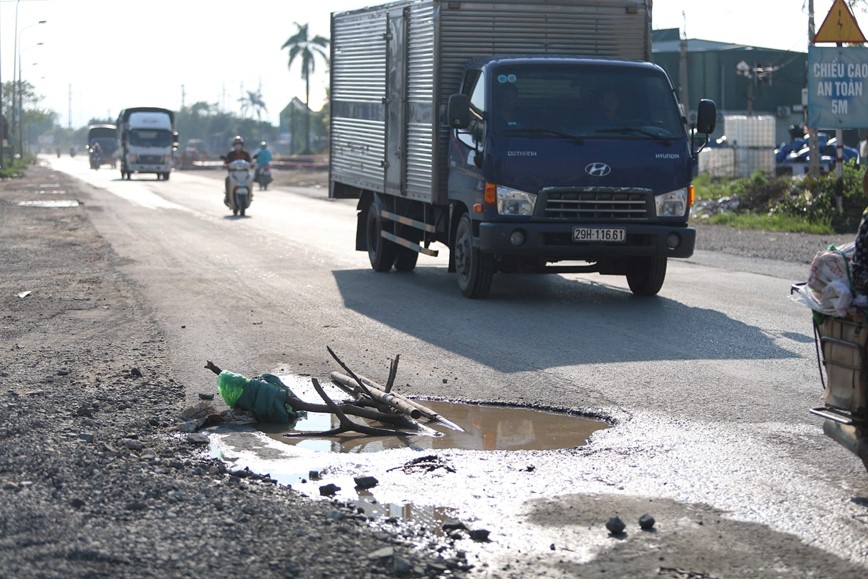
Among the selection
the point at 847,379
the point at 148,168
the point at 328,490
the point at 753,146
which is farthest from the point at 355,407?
the point at 148,168

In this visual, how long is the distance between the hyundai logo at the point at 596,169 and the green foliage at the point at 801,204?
1031 centimetres

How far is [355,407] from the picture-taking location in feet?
22.8

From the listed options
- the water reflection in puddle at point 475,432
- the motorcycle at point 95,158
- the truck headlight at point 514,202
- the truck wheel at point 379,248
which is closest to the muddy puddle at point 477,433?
the water reflection in puddle at point 475,432

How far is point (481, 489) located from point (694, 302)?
23.8 ft

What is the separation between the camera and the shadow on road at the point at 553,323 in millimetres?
9344

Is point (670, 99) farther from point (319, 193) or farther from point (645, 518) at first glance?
point (319, 193)

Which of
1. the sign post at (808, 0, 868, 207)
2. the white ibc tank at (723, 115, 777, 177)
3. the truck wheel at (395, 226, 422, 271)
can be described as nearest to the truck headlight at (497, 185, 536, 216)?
the truck wheel at (395, 226, 422, 271)

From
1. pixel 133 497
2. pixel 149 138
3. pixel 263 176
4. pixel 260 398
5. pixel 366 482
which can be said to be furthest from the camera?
pixel 149 138

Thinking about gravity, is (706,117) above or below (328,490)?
above

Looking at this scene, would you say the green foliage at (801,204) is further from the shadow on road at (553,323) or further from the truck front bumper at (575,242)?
the truck front bumper at (575,242)

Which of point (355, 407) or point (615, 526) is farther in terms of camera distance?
point (355, 407)

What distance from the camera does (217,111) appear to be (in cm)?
17338

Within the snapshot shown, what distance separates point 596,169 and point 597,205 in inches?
14.6

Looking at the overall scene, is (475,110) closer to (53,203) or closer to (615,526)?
(615,526)
